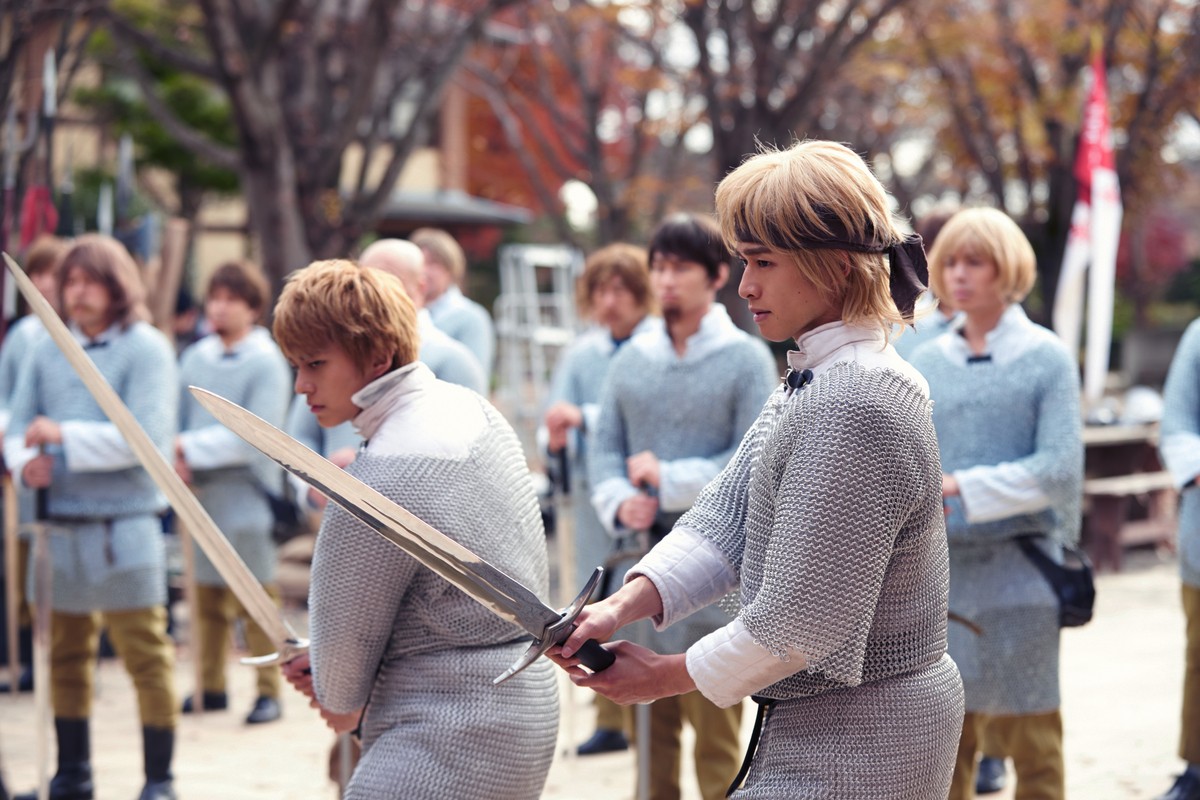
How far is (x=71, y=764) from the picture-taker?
573 cm

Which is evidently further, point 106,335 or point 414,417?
point 106,335

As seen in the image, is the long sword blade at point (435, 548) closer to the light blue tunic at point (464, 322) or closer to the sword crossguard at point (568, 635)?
the sword crossguard at point (568, 635)

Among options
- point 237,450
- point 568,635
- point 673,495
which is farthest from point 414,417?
point 237,450

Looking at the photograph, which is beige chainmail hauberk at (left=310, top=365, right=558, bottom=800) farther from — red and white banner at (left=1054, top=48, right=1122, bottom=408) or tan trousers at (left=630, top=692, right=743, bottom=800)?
red and white banner at (left=1054, top=48, right=1122, bottom=408)

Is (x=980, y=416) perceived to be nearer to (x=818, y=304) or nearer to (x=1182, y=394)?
(x=1182, y=394)

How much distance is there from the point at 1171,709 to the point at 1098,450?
5.39 meters

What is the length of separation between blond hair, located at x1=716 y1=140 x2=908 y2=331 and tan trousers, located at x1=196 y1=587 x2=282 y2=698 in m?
5.47

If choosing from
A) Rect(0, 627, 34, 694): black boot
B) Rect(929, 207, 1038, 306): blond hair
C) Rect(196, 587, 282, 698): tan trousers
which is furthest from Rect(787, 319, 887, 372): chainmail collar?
Rect(0, 627, 34, 694): black boot

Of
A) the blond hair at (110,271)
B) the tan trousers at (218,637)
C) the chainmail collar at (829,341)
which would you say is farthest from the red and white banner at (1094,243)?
the chainmail collar at (829,341)

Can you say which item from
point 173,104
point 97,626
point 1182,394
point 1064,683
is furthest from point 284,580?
point 173,104

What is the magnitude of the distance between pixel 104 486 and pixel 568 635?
3.58 meters

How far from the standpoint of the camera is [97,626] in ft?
19.0

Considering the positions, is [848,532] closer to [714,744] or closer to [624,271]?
[714,744]

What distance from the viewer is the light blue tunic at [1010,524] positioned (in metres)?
4.34
